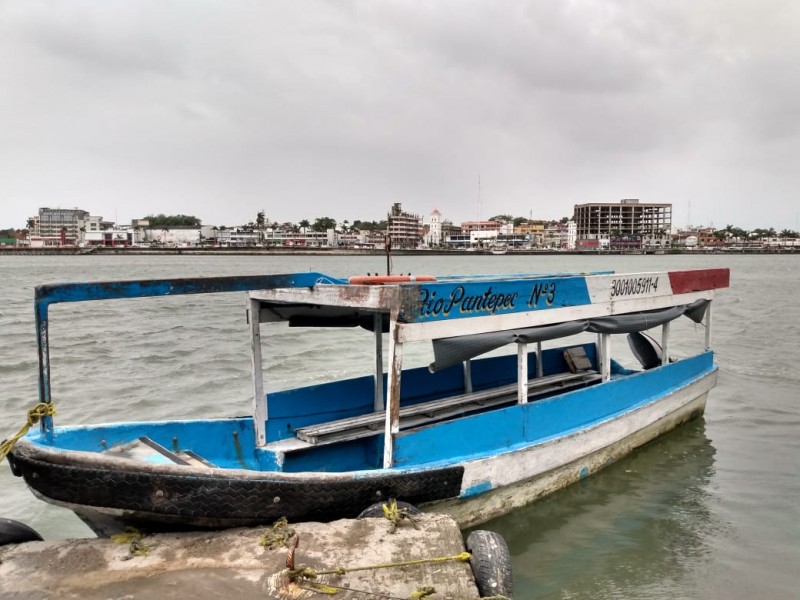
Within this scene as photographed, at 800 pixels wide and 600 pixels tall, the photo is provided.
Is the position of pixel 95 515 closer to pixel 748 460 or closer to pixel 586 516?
pixel 586 516

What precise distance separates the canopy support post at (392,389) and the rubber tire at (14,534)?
107 inches

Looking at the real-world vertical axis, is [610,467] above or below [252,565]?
below

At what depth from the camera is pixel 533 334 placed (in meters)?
6.19

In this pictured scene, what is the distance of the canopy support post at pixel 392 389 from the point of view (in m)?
5.00

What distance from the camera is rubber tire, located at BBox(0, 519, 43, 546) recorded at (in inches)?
170

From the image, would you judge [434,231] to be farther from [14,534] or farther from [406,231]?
[14,534]

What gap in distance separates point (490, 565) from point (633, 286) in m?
4.64

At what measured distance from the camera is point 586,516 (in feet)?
21.9

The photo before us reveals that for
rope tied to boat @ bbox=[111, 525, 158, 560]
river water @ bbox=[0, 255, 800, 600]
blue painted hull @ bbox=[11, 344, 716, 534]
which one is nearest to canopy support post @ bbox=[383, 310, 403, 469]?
blue painted hull @ bbox=[11, 344, 716, 534]

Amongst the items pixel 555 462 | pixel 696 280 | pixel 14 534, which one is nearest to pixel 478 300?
pixel 555 462

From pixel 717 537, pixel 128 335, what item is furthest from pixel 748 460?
pixel 128 335

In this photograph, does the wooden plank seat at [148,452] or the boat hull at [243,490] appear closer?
the boat hull at [243,490]

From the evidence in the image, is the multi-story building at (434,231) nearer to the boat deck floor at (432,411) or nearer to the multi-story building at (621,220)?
the multi-story building at (621,220)

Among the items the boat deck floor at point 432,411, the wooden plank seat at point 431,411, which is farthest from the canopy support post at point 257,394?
the wooden plank seat at point 431,411
